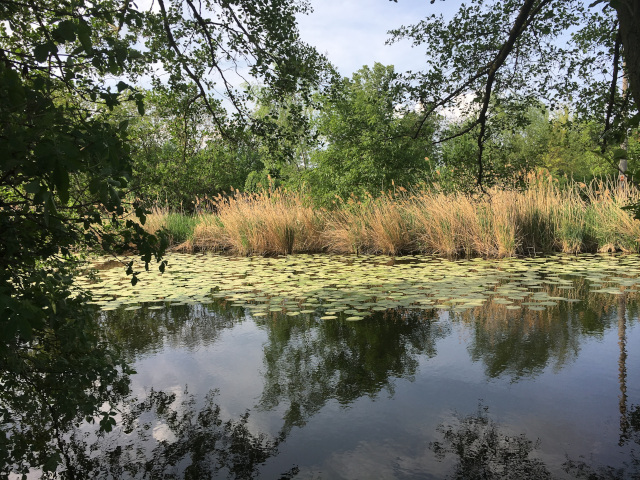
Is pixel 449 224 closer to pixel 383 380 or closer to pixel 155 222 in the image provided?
pixel 383 380

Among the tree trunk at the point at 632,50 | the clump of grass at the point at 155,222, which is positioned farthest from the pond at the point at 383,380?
the clump of grass at the point at 155,222

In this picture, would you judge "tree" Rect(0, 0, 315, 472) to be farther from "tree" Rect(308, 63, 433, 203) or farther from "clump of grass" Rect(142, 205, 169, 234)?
"clump of grass" Rect(142, 205, 169, 234)

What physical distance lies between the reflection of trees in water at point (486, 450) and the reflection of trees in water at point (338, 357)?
0.59 metres

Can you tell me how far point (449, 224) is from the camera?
8.76 meters

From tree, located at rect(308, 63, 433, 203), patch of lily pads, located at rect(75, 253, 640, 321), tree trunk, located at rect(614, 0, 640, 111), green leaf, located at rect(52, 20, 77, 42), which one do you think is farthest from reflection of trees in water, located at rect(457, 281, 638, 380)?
tree, located at rect(308, 63, 433, 203)

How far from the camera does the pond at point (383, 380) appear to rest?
2.09 metres

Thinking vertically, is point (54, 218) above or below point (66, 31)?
below

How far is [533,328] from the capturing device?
403 cm

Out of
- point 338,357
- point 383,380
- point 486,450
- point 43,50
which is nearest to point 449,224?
point 338,357

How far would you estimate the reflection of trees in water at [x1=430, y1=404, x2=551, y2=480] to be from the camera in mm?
1936

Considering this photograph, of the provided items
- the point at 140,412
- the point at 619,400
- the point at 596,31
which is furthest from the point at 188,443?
the point at 596,31

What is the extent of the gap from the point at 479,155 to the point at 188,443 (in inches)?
168

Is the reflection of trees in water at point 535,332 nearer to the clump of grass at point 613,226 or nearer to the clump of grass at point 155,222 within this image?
the clump of grass at point 613,226

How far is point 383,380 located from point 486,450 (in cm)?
93
